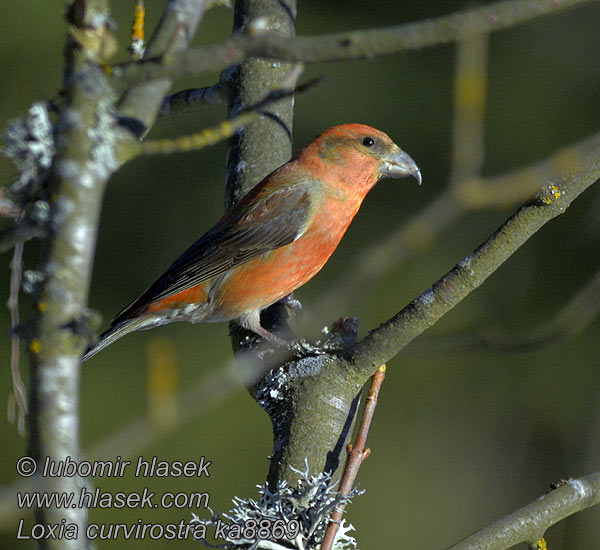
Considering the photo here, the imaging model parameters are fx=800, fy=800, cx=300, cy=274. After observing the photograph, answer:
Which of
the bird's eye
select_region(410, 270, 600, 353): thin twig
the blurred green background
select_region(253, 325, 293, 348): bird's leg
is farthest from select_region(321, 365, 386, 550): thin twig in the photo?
the blurred green background

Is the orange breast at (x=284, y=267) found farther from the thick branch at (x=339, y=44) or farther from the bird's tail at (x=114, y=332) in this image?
the thick branch at (x=339, y=44)

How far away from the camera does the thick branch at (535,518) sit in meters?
2.03

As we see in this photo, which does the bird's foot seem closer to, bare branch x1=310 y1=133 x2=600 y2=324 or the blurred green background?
the blurred green background

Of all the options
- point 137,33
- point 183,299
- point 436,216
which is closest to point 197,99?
point 183,299

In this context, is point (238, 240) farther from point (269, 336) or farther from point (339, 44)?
point (339, 44)

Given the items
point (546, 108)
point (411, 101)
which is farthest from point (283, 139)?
point (546, 108)

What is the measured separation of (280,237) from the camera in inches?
133

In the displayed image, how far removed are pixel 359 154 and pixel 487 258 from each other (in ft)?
4.41

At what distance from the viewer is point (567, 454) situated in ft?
14.0

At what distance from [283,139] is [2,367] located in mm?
2321

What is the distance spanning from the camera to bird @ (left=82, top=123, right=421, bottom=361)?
329 centimetres

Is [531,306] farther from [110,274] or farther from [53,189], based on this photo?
[53,189]

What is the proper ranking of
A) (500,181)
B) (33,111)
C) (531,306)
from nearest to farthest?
1. (500,181)
2. (33,111)
3. (531,306)

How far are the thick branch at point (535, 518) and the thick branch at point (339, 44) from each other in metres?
1.31
